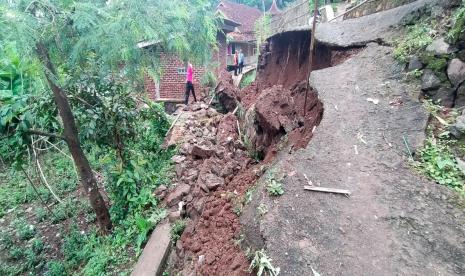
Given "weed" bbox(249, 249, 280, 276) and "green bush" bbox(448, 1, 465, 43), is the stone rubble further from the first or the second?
"green bush" bbox(448, 1, 465, 43)

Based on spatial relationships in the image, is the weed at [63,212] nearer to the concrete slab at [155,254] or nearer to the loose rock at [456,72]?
the concrete slab at [155,254]

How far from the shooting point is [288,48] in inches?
334

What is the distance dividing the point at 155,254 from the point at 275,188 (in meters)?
2.02

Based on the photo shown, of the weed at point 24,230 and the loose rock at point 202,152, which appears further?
the loose rock at point 202,152

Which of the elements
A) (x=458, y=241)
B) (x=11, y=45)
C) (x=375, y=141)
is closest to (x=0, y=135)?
(x=11, y=45)

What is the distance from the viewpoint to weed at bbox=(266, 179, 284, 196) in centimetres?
278

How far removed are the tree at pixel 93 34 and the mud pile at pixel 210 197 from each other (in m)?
1.82

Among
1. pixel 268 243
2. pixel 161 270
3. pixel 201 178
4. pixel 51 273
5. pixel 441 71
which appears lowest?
pixel 51 273

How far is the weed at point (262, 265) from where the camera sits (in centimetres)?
213

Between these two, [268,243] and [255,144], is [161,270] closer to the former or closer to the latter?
[268,243]

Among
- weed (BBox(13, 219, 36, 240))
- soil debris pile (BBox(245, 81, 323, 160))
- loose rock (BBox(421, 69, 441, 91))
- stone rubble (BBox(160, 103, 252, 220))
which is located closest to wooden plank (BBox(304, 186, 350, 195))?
→ soil debris pile (BBox(245, 81, 323, 160))

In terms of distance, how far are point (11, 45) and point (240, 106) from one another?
6.24 m

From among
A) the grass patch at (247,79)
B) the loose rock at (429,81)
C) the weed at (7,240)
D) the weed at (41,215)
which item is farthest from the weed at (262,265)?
the grass patch at (247,79)

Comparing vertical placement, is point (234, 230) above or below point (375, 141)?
below
